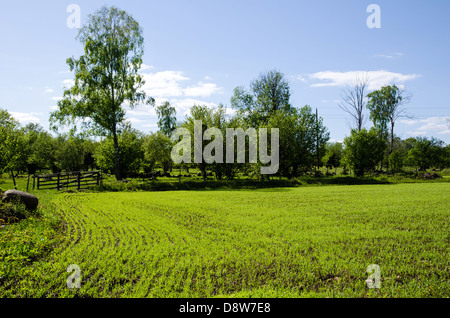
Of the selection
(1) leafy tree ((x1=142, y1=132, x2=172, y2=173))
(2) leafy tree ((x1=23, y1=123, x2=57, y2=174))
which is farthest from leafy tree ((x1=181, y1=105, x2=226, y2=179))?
(2) leafy tree ((x1=23, y1=123, x2=57, y2=174))

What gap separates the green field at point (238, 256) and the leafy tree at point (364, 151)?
103 ft

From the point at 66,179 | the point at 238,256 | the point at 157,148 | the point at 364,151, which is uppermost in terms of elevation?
the point at 157,148

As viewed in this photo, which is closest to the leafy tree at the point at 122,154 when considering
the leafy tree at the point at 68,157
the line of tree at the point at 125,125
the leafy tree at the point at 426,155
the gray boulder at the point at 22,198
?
the line of tree at the point at 125,125

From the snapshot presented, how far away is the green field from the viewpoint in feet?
19.3

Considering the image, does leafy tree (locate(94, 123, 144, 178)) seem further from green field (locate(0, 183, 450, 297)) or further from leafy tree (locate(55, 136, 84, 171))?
green field (locate(0, 183, 450, 297))

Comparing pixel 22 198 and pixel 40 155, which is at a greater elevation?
pixel 40 155

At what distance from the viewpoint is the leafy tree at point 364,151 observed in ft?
139

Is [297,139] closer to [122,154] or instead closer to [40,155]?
[122,154]

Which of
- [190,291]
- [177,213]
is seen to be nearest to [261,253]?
[190,291]

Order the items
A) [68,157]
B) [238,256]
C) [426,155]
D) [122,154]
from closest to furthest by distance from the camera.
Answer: [238,256] → [122,154] → [68,157] → [426,155]

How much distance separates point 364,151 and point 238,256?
133ft

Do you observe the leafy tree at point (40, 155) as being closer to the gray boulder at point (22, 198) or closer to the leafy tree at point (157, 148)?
the leafy tree at point (157, 148)

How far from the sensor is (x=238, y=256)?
7.72 metres

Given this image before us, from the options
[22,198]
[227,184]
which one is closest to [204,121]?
[227,184]
